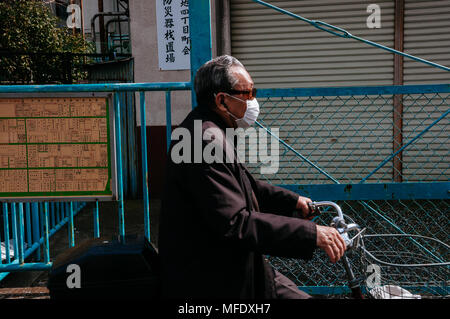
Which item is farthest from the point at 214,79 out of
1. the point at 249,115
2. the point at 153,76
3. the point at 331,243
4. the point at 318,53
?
the point at 318,53

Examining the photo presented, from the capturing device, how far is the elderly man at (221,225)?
70.5 inches

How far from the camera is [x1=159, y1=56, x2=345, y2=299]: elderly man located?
1.79 m

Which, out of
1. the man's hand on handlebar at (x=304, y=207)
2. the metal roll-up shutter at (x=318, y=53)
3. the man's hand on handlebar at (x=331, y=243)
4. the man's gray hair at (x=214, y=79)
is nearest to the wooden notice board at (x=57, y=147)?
the man's gray hair at (x=214, y=79)

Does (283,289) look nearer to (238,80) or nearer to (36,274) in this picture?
(238,80)

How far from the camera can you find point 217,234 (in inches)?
70.3

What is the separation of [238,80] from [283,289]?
1027 millimetres

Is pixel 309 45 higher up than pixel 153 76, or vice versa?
pixel 309 45

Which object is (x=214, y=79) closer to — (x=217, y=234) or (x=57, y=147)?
(x=217, y=234)

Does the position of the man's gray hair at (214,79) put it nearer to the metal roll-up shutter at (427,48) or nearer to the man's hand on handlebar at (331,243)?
the man's hand on handlebar at (331,243)

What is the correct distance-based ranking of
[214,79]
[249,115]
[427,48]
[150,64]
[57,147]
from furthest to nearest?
1. [427,48]
2. [150,64]
3. [57,147]
4. [249,115]
5. [214,79]

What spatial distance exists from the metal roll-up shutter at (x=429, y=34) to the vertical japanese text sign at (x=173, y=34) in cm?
382

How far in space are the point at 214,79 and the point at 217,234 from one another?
27.3 inches

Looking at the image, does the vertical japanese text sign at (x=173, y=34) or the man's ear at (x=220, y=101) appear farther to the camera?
the vertical japanese text sign at (x=173, y=34)

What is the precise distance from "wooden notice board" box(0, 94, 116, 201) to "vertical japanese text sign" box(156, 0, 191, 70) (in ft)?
Answer: 14.7
